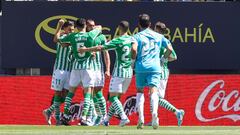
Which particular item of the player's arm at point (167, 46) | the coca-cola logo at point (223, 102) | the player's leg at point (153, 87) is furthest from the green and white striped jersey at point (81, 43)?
the coca-cola logo at point (223, 102)

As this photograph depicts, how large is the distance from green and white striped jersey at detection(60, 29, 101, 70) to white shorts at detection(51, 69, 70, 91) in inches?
38.0

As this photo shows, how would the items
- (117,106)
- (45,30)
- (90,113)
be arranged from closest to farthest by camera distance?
(117,106) < (90,113) < (45,30)

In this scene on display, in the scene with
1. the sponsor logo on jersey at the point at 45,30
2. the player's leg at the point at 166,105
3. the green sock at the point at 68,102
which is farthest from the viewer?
the sponsor logo on jersey at the point at 45,30

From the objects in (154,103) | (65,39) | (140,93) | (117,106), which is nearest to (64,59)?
(65,39)

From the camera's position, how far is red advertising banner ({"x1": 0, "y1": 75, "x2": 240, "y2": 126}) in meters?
21.8

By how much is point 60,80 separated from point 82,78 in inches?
41.3

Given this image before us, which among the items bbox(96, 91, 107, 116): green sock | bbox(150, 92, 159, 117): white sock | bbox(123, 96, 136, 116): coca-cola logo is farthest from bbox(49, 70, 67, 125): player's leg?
bbox(150, 92, 159, 117): white sock

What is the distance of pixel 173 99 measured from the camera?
866 inches

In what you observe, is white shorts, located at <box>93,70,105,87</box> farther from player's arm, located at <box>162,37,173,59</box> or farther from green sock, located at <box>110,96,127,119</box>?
player's arm, located at <box>162,37,173,59</box>

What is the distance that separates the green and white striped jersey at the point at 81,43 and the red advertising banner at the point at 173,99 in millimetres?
3758

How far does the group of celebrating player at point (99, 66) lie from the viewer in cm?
1622

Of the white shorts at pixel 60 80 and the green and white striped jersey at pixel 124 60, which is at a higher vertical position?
the green and white striped jersey at pixel 124 60

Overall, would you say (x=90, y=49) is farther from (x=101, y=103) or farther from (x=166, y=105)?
(x=166, y=105)

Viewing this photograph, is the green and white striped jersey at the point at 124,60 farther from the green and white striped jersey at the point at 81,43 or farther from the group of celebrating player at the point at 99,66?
the green and white striped jersey at the point at 81,43
